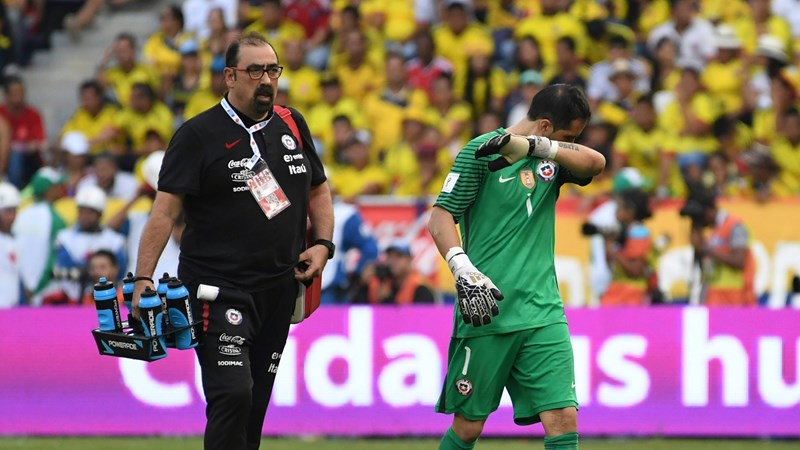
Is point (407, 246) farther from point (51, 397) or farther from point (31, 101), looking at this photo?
point (31, 101)

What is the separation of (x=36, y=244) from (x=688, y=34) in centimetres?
820

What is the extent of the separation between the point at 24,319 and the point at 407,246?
3.55 m

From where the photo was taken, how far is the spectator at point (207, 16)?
749 inches

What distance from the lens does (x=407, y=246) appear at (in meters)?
13.7

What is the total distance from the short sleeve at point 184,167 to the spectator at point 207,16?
11.7 meters

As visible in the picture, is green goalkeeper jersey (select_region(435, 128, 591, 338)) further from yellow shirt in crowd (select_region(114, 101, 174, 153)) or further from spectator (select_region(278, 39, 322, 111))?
yellow shirt in crowd (select_region(114, 101, 174, 153))

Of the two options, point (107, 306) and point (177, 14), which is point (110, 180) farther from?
point (107, 306)

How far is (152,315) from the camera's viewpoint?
733 centimetres

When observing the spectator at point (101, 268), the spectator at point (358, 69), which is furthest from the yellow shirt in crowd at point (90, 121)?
the spectator at point (101, 268)

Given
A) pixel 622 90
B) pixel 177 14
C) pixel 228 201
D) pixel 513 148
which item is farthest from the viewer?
pixel 177 14

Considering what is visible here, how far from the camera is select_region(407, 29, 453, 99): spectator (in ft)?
57.1

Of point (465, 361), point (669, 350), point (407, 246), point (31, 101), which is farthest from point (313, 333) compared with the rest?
point (31, 101)

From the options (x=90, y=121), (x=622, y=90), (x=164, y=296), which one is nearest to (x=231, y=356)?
(x=164, y=296)

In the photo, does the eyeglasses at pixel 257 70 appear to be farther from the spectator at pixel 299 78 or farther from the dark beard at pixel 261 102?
the spectator at pixel 299 78
